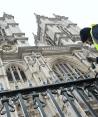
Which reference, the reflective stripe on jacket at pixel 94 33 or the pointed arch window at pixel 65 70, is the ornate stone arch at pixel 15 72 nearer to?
the pointed arch window at pixel 65 70

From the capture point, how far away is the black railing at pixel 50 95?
14.5ft

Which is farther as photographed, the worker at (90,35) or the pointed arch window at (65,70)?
the pointed arch window at (65,70)

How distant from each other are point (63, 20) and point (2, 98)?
109 feet

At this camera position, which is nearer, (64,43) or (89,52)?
(89,52)

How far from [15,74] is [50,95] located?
1808cm

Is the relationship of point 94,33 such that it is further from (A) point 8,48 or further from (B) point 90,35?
(A) point 8,48

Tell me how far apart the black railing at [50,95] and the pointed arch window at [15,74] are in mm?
16693

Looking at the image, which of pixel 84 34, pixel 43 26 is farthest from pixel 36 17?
pixel 84 34

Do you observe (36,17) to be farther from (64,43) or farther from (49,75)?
(49,75)

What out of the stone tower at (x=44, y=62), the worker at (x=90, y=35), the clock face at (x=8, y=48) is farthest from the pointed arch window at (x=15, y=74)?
the worker at (x=90, y=35)

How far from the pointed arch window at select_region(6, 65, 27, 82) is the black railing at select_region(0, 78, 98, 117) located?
1669 cm

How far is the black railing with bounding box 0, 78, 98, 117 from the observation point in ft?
14.5

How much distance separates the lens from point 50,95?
4.77m

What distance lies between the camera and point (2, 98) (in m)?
4.49
